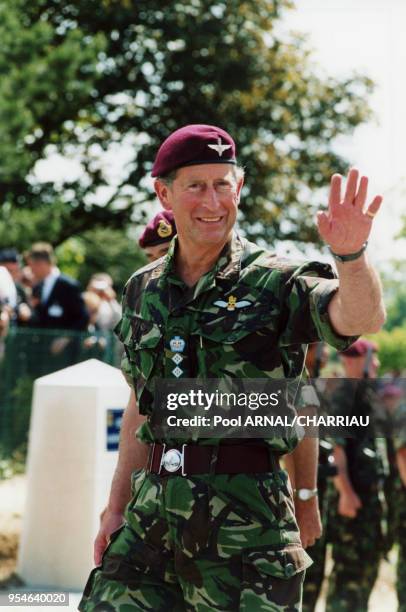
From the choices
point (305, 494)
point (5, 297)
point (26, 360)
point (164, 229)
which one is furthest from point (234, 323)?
point (26, 360)

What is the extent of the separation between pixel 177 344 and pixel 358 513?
13.7ft

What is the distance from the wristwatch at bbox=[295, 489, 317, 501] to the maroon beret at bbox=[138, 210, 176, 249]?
1.46 metres

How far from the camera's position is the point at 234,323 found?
3.44m

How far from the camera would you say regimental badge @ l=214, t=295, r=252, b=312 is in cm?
346

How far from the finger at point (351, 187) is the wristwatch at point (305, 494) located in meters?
1.43

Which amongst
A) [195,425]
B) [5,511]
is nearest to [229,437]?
[195,425]

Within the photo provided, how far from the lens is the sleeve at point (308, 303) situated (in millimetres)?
3170

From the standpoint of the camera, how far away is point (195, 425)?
11.3 feet

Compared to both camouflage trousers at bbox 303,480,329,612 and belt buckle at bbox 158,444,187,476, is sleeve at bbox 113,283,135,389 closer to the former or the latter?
belt buckle at bbox 158,444,187,476

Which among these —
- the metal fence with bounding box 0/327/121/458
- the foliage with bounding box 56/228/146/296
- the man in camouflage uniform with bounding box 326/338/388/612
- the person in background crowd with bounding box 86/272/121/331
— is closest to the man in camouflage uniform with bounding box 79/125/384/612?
the man in camouflage uniform with bounding box 326/338/388/612

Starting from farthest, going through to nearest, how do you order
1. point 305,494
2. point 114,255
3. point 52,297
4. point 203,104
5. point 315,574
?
point 114,255
point 203,104
point 52,297
point 315,574
point 305,494

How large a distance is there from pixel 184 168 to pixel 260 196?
2064 cm

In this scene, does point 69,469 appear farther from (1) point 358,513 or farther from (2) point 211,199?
(2) point 211,199

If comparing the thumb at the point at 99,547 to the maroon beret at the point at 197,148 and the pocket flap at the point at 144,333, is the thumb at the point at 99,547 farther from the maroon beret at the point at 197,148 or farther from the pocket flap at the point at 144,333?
the maroon beret at the point at 197,148
